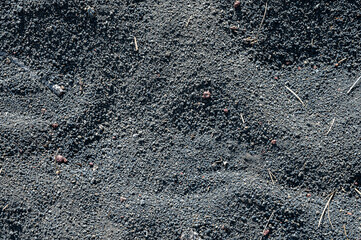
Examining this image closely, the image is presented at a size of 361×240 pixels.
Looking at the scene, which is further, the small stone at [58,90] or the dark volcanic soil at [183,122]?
the small stone at [58,90]

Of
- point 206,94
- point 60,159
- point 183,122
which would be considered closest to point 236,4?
point 206,94

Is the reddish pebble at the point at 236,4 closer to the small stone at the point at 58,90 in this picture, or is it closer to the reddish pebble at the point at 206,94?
the reddish pebble at the point at 206,94

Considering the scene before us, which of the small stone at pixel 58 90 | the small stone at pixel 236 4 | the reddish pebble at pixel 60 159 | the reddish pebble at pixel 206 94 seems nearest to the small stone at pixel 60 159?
the reddish pebble at pixel 60 159

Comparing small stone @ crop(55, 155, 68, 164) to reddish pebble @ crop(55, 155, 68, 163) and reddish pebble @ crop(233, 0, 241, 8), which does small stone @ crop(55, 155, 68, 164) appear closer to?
reddish pebble @ crop(55, 155, 68, 163)

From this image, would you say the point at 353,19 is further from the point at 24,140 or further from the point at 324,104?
the point at 24,140

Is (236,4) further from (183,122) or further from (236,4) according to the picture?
(183,122)

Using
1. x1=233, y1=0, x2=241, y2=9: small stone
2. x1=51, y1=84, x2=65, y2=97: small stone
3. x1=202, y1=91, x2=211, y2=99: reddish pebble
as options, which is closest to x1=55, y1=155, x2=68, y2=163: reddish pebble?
x1=51, y1=84, x2=65, y2=97: small stone

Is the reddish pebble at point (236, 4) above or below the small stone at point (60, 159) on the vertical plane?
above

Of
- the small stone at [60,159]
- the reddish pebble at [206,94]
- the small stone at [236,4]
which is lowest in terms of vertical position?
the small stone at [60,159]
